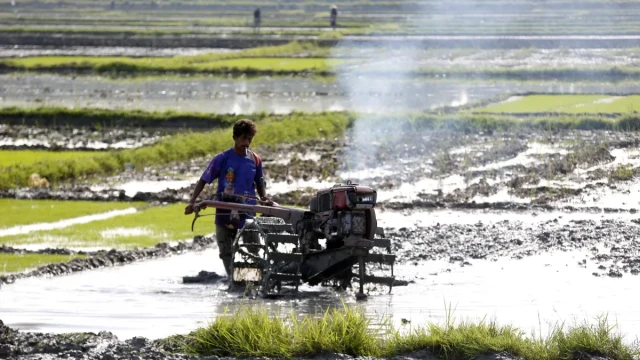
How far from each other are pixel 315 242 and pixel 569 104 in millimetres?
20703

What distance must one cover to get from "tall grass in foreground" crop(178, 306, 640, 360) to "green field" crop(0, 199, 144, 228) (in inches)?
339

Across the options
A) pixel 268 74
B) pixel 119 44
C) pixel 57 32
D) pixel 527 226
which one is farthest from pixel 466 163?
pixel 57 32

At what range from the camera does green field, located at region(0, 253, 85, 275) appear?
12219 mm

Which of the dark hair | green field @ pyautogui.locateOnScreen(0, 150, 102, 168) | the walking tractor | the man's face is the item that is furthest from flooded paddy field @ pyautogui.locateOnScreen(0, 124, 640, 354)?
green field @ pyautogui.locateOnScreen(0, 150, 102, 168)

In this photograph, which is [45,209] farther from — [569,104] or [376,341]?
[569,104]

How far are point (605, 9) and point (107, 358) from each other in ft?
194

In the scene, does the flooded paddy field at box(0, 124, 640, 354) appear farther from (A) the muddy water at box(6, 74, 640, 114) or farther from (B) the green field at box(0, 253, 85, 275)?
(A) the muddy water at box(6, 74, 640, 114)

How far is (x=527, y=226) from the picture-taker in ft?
49.5

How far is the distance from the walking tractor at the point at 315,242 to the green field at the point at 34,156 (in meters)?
11.5

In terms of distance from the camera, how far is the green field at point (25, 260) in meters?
12.2

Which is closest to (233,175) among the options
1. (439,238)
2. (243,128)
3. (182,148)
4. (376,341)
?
(243,128)

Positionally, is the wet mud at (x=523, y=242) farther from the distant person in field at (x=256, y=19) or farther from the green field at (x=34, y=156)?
the distant person in field at (x=256, y=19)

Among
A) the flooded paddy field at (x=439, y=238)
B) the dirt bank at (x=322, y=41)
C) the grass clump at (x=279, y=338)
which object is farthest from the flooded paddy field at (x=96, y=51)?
the grass clump at (x=279, y=338)

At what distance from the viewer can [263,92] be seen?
119 feet
